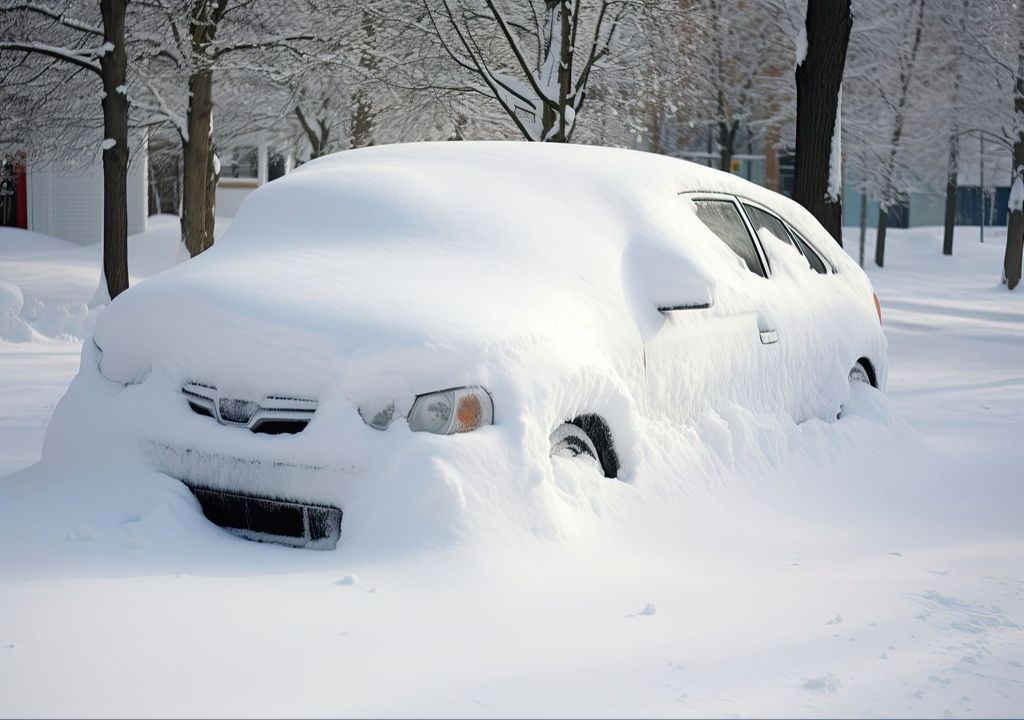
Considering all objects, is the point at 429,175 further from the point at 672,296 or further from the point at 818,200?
the point at 818,200

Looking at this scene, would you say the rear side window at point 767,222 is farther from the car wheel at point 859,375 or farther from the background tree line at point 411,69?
the background tree line at point 411,69

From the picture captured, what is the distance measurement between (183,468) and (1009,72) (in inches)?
1179

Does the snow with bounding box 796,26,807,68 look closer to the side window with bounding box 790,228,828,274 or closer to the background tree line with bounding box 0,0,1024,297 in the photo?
the background tree line with bounding box 0,0,1024,297

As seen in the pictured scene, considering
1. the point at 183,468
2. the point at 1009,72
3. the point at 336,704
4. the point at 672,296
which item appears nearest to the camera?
the point at 336,704

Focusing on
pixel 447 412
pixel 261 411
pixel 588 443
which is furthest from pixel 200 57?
pixel 447 412

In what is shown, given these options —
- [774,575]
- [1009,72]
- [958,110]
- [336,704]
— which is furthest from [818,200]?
[958,110]

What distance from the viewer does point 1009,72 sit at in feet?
98.9

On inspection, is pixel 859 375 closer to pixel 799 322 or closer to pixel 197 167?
pixel 799 322

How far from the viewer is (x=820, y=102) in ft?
41.2

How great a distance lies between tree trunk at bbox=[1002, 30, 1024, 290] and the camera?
97.1 ft

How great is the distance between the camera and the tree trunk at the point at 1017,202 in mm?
29609

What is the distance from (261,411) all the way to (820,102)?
9.64 metres

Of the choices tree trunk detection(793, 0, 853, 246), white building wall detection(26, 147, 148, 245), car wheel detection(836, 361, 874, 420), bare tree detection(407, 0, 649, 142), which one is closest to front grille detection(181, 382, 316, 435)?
car wheel detection(836, 361, 874, 420)

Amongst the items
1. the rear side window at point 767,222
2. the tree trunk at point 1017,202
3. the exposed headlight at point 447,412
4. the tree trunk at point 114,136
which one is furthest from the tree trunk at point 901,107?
the exposed headlight at point 447,412
